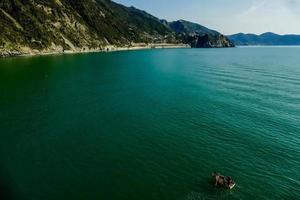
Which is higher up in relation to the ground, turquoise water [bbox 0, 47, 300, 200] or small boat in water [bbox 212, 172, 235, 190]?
small boat in water [bbox 212, 172, 235, 190]

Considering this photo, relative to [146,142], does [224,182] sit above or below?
above

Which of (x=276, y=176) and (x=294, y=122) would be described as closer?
(x=276, y=176)

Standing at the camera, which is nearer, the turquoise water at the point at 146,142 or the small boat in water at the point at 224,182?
the small boat in water at the point at 224,182

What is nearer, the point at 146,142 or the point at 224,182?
the point at 224,182

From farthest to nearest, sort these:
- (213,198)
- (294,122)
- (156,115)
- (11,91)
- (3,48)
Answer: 1. (3,48)
2. (11,91)
3. (156,115)
4. (294,122)
5. (213,198)

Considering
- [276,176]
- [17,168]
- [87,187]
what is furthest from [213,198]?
[17,168]

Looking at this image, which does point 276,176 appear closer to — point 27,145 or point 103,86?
point 27,145

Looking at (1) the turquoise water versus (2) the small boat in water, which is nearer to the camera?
(2) the small boat in water

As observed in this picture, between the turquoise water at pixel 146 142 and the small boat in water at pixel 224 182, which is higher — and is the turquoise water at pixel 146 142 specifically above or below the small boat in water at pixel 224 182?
below
